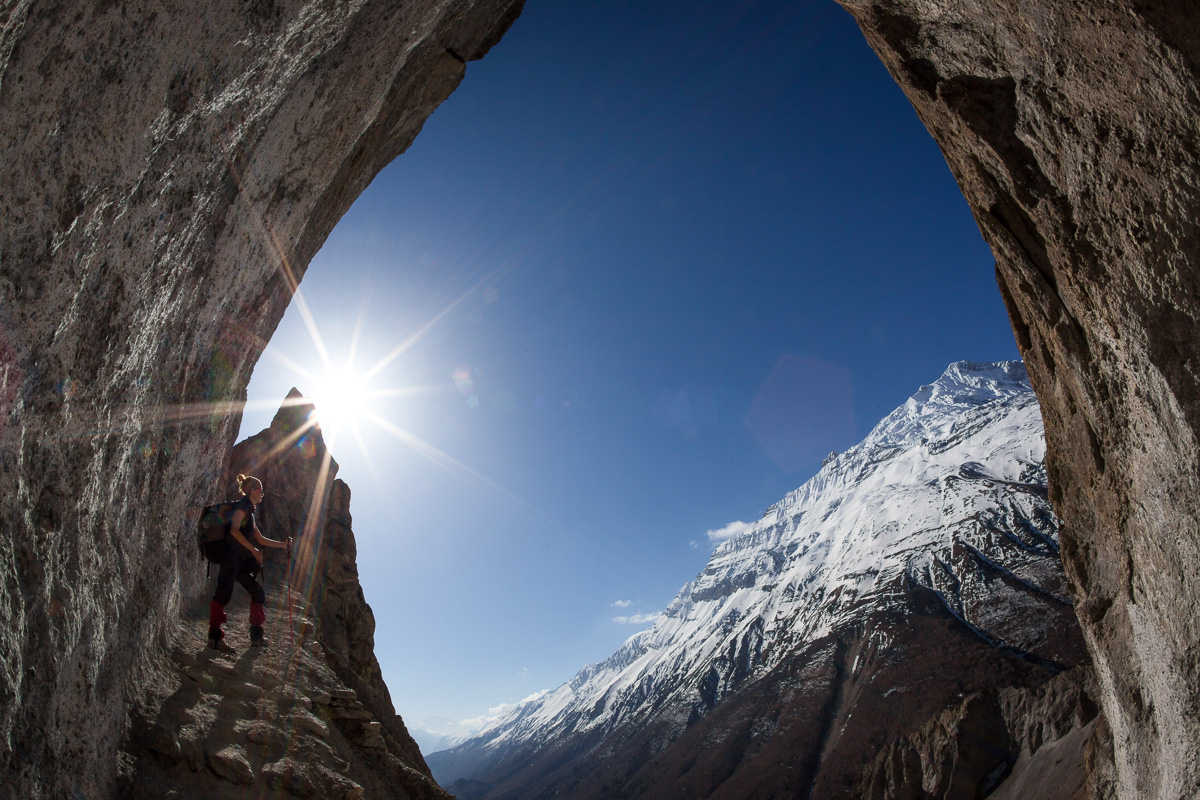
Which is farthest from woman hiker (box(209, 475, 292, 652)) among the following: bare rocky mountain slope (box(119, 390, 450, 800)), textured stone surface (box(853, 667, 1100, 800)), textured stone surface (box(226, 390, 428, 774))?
textured stone surface (box(853, 667, 1100, 800))

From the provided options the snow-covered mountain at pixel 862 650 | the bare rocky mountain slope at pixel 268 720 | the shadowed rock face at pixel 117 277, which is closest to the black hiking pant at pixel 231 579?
the bare rocky mountain slope at pixel 268 720

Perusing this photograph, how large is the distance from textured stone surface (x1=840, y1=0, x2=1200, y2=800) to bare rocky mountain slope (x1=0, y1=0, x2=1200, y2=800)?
1.3 inches

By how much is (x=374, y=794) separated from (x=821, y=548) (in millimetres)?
201578

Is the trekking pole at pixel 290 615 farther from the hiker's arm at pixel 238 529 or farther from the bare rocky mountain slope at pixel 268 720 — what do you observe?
the hiker's arm at pixel 238 529

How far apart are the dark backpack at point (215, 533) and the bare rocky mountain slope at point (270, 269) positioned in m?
0.42

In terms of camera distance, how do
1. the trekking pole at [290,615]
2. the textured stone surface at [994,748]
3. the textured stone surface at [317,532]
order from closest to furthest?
the trekking pole at [290,615] → the textured stone surface at [317,532] → the textured stone surface at [994,748]

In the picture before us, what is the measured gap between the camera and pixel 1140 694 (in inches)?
276

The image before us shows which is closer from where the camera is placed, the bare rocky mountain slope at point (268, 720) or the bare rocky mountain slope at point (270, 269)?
the bare rocky mountain slope at point (270, 269)

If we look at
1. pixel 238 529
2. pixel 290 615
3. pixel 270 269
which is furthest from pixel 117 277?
pixel 290 615

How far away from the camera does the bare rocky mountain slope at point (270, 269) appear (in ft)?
11.5

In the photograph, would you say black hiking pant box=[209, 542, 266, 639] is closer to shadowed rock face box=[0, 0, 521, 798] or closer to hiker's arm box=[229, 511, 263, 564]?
hiker's arm box=[229, 511, 263, 564]

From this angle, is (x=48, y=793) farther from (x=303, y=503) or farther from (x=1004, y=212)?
(x=303, y=503)

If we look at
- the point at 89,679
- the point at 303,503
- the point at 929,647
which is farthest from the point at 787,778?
the point at 89,679

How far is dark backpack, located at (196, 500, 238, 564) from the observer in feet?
25.3
